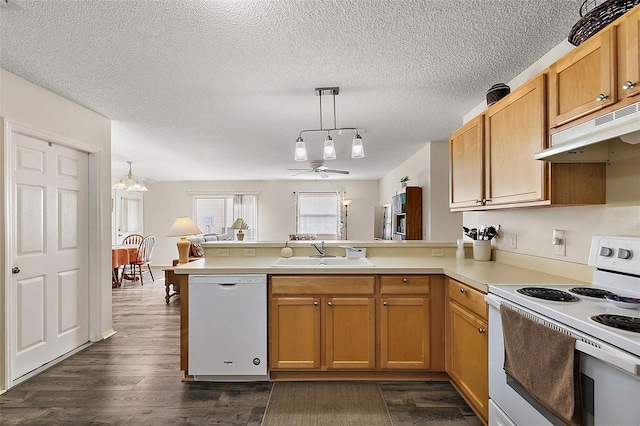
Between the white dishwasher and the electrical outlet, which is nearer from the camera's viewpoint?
the electrical outlet

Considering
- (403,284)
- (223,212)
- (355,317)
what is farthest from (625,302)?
(223,212)

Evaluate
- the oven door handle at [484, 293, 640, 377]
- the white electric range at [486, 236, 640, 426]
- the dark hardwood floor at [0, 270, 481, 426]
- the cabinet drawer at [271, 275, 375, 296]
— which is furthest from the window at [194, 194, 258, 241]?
the oven door handle at [484, 293, 640, 377]

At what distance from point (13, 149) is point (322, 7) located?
255 cm

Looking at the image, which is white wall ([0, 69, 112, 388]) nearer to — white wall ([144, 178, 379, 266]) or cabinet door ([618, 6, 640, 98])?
cabinet door ([618, 6, 640, 98])

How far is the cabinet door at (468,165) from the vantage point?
7.64 ft

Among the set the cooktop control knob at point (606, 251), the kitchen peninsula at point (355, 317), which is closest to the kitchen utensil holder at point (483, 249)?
the kitchen peninsula at point (355, 317)

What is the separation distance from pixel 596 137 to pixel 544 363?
93 cm

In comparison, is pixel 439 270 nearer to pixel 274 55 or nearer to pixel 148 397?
pixel 274 55

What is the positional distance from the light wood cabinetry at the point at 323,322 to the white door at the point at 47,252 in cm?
200

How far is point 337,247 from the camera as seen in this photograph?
3.05m

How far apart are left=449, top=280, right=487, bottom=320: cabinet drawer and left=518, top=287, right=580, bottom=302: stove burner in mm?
272

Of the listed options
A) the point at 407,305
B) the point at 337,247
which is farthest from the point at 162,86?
the point at 407,305

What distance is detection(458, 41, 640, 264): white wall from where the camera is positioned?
1562mm

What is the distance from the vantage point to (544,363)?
1.28 m
